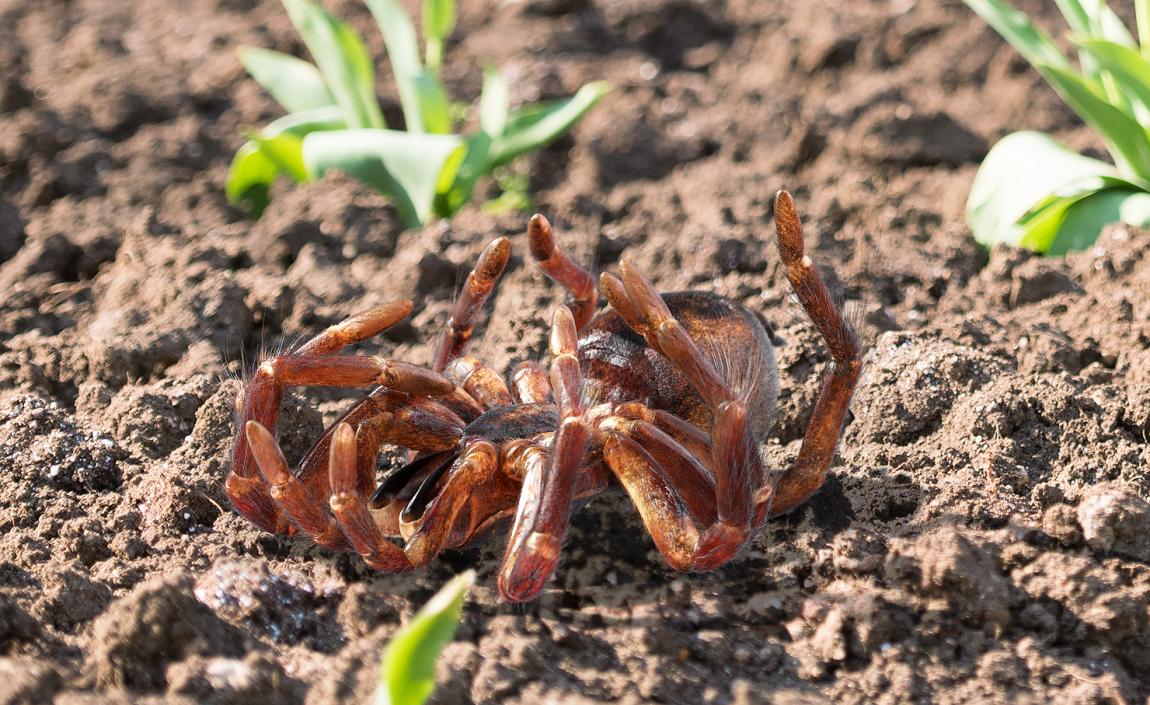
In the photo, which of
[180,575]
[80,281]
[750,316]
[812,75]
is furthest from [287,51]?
[180,575]

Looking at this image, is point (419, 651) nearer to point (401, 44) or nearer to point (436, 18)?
point (401, 44)

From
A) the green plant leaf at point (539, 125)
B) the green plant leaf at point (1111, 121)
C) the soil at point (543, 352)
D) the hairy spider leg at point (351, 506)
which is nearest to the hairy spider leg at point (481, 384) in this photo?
the soil at point (543, 352)

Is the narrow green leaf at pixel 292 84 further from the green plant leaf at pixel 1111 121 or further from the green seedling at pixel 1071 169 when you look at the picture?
the green plant leaf at pixel 1111 121

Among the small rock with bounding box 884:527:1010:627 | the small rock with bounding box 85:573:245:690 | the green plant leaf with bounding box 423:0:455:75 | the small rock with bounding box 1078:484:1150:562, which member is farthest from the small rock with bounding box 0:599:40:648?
the green plant leaf with bounding box 423:0:455:75

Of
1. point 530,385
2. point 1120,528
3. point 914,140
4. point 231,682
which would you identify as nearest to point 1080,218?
point 914,140

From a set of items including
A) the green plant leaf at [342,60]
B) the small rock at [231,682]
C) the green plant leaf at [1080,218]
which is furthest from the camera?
the green plant leaf at [342,60]

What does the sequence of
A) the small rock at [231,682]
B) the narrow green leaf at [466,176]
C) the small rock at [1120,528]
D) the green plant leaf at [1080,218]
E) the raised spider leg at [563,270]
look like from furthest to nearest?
the narrow green leaf at [466,176] → the green plant leaf at [1080,218] → the raised spider leg at [563,270] → the small rock at [1120,528] → the small rock at [231,682]

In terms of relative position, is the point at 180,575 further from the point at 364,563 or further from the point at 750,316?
the point at 750,316
